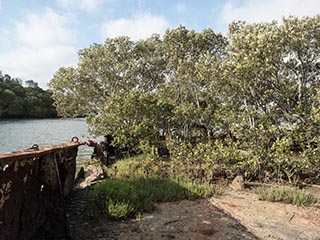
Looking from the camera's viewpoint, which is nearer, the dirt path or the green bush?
the dirt path

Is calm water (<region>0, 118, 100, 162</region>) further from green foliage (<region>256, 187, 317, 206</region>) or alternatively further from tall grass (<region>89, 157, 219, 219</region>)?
green foliage (<region>256, 187, 317, 206</region>)

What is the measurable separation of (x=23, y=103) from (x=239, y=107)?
65.5m

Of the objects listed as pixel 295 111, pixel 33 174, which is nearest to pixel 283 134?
pixel 295 111

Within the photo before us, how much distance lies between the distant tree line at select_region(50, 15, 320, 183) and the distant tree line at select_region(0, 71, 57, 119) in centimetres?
5415

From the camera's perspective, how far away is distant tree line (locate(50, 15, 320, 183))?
11.5 meters

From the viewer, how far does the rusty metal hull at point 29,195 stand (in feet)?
13.1

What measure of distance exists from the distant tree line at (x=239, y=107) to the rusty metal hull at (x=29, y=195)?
6772mm

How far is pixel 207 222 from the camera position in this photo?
6906 millimetres

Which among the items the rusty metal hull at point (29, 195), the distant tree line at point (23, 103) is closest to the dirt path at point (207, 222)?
the rusty metal hull at point (29, 195)

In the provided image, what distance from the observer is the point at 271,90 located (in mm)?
12352

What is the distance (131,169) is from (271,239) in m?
7.04

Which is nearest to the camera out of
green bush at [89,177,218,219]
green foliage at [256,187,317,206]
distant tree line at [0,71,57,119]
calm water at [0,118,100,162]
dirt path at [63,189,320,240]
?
dirt path at [63,189,320,240]

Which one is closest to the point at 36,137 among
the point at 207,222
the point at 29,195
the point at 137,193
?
the point at 137,193

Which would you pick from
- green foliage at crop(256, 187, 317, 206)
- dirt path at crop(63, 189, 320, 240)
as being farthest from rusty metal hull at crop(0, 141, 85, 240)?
green foliage at crop(256, 187, 317, 206)
